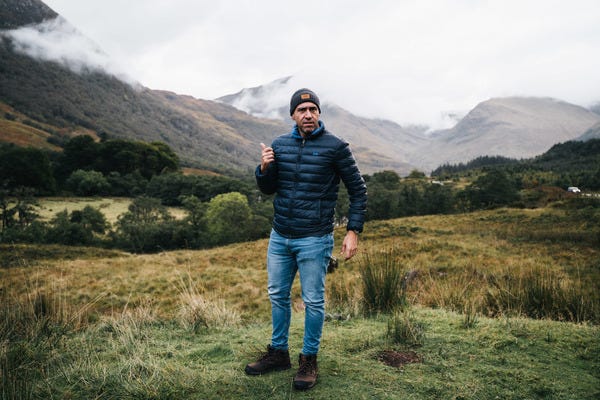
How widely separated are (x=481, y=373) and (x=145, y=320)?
4445 mm

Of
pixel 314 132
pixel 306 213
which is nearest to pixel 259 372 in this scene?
pixel 306 213

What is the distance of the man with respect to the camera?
2990 mm

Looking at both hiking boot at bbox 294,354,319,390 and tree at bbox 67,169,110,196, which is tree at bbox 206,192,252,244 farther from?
hiking boot at bbox 294,354,319,390

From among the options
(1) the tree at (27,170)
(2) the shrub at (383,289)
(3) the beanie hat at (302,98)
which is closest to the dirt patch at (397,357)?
(2) the shrub at (383,289)

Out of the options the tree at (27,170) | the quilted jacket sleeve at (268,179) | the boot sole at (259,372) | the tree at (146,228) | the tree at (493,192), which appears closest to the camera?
the boot sole at (259,372)

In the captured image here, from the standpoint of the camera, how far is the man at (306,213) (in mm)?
2990

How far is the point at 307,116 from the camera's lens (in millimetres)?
3057

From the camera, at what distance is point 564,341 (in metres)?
3.37

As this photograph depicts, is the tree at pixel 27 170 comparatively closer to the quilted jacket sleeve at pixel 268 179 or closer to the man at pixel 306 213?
the quilted jacket sleeve at pixel 268 179

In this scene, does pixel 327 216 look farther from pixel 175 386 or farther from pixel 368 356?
pixel 175 386

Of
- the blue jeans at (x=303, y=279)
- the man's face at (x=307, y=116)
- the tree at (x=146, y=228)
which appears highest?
the man's face at (x=307, y=116)

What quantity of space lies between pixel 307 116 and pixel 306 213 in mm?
890

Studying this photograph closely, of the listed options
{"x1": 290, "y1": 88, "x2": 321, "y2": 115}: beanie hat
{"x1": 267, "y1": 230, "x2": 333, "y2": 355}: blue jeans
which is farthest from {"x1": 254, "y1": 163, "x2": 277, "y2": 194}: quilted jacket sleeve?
{"x1": 290, "y1": 88, "x2": 321, "y2": 115}: beanie hat

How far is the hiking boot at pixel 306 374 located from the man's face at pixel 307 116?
6.63 feet
